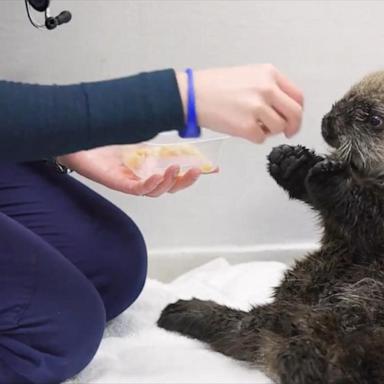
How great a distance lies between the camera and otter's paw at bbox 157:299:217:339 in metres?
1.28

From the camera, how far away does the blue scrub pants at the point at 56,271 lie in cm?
109

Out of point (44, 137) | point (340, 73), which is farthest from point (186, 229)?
point (44, 137)

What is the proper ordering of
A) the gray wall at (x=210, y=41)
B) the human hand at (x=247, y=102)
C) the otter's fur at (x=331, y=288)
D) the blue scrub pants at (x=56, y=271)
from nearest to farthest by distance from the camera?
the human hand at (x=247, y=102)
the otter's fur at (x=331, y=288)
the blue scrub pants at (x=56, y=271)
the gray wall at (x=210, y=41)

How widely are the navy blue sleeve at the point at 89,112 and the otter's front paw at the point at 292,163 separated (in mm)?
475

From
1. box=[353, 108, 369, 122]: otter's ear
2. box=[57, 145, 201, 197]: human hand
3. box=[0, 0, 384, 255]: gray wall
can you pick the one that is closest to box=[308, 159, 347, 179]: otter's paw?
box=[353, 108, 369, 122]: otter's ear

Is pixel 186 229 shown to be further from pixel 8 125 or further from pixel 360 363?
pixel 8 125

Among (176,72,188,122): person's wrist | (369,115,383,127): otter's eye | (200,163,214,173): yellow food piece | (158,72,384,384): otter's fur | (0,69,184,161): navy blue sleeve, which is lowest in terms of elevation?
(158,72,384,384): otter's fur

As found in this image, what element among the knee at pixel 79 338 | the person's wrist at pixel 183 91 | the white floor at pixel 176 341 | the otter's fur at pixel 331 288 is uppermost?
the person's wrist at pixel 183 91

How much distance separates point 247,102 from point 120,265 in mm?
695

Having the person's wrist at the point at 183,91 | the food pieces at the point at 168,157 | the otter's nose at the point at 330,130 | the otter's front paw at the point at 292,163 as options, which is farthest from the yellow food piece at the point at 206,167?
the person's wrist at the point at 183,91

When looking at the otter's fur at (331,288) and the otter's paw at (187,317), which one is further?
the otter's paw at (187,317)

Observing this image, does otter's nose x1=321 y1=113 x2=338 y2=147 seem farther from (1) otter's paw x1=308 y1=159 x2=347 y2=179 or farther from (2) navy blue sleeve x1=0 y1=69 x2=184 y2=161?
(2) navy blue sleeve x1=0 y1=69 x2=184 y2=161

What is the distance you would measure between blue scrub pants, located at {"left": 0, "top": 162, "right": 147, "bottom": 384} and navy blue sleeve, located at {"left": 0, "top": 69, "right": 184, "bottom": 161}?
35cm

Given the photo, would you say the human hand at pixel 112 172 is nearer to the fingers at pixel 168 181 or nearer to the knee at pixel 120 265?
the fingers at pixel 168 181
